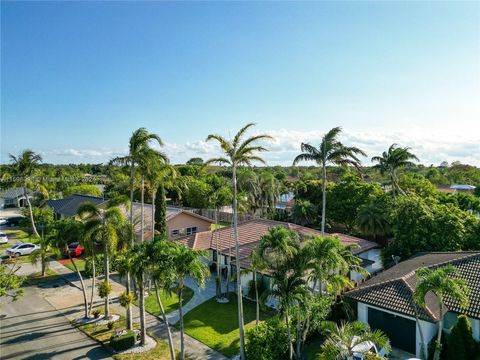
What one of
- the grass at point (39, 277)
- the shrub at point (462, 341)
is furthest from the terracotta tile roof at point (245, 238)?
the shrub at point (462, 341)

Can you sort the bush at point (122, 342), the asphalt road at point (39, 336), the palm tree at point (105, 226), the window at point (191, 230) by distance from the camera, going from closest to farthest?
1. the asphalt road at point (39, 336)
2. the bush at point (122, 342)
3. the palm tree at point (105, 226)
4. the window at point (191, 230)

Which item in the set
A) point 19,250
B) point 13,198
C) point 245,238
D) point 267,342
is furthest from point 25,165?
point 13,198

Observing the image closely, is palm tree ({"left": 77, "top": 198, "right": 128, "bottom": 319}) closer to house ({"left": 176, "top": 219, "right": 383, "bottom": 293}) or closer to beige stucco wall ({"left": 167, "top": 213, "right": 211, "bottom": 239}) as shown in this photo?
house ({"left": 176, "top": 219, "right": 383, "bottom": 293})

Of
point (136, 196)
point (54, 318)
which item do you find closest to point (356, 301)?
point (54, 318)

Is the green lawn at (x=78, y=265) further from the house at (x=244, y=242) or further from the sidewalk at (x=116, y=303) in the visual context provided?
the house at (x=244, y=242)

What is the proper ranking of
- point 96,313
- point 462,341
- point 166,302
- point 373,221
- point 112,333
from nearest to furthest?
point 462,341 < point 112,333 < point 96,313 < point 166,302 < point 373,221

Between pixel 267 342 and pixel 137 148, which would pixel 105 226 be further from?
pixel 267 342
